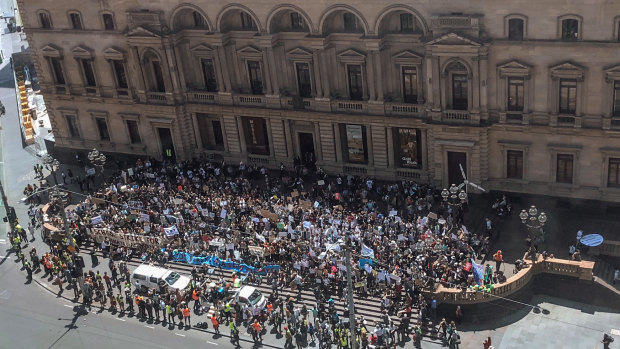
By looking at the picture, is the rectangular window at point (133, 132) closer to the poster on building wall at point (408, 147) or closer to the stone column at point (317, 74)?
the stone column at point (317, 74)

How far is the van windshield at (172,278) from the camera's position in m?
54.8

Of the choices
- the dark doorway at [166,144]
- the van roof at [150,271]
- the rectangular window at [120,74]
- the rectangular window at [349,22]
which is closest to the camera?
the van roof at [150,271]

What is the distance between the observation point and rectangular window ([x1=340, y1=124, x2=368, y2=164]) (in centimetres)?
6425

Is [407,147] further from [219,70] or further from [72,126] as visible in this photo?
[72,126]

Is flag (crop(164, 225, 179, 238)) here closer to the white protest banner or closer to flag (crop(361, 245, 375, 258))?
the white protest banner

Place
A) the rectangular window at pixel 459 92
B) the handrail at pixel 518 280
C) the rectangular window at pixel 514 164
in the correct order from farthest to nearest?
the rectangular window at pixel 514 164, the rectangular window at pixel 459 92, the handrail at pixel 518 280

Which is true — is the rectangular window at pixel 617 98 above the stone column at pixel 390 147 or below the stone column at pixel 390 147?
above

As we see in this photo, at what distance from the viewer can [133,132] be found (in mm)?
74500

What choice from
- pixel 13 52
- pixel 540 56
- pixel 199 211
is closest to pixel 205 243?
pixel 199 211

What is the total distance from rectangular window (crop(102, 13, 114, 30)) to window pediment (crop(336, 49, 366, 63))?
75.1ft

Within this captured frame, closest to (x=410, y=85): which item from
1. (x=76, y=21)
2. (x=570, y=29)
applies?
(x=570, y=29)

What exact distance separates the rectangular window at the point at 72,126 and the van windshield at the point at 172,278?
93.2 ft

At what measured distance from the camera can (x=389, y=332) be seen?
47844 millimetres

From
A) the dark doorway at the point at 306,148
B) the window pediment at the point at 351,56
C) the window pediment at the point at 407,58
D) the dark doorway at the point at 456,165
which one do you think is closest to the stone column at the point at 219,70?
the dark doorway at the point at 306,148
